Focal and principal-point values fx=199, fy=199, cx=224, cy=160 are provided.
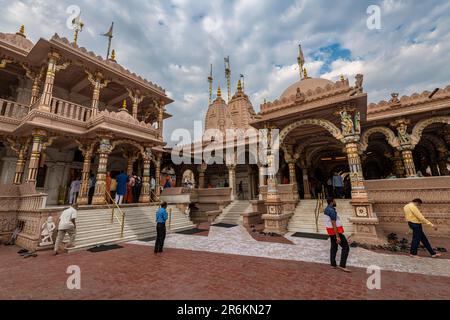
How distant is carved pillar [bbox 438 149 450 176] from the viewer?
13270 mm

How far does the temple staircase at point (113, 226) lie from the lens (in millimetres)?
7195

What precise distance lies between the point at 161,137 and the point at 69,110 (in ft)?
18.8

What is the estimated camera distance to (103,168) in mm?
10531

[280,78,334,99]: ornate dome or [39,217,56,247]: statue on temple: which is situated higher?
[280,78,334,99]: ornate dome

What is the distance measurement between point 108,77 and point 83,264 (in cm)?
1177

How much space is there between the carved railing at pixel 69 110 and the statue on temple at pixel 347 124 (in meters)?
13.4

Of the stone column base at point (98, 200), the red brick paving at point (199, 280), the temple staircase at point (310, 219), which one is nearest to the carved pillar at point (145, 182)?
the stone column base at point (98, 200)

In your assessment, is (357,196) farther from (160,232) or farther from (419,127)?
(160,232)

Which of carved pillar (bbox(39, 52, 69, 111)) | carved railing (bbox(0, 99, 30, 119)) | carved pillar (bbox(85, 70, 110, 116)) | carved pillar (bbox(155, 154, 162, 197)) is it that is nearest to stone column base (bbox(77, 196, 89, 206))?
carved pillar (bbox(155, 154, 162, 197))

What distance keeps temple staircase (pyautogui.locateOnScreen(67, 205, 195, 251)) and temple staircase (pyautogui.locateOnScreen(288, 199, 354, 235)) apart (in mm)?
5541

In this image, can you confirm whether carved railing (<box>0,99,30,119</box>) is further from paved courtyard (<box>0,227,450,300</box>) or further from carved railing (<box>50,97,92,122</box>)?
paved courtyard (<box>0,227,450,300</box>)

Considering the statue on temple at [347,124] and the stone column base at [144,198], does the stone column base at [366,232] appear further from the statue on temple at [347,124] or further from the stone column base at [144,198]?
the stone column base at [144,198]

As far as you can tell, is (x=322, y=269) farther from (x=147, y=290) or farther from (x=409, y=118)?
(x=409, y=118)
